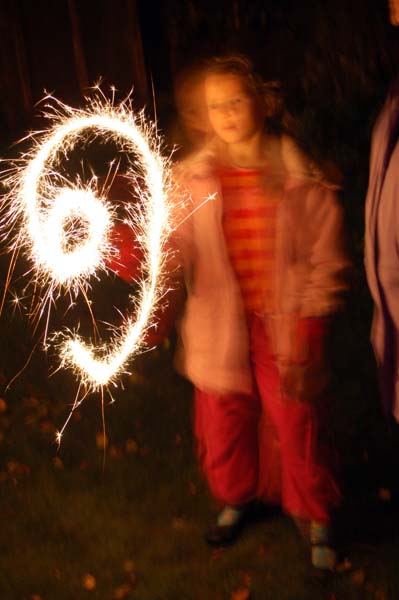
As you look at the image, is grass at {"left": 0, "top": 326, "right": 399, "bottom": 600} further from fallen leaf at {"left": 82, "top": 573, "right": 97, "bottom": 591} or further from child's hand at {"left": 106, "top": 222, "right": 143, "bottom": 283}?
child's hand at {"left": 106, "top": 222, "right": 143, "bottom": 283}

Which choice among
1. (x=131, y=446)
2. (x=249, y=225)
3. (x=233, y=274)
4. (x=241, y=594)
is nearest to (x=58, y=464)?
(x=131, y=446)

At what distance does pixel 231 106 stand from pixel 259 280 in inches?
28.4

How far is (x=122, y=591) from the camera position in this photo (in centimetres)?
383

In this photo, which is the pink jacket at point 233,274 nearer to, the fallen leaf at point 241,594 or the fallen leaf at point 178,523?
the fallen leaf at point 241,594

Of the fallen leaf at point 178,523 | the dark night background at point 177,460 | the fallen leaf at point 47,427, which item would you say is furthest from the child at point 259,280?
the fallen leaf at point 47,427

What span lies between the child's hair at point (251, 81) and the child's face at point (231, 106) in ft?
0.08

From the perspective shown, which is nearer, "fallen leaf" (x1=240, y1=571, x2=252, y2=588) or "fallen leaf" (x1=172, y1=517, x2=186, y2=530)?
"fallen leaf" (x1=240, y1=571, x2=252, y2=588)

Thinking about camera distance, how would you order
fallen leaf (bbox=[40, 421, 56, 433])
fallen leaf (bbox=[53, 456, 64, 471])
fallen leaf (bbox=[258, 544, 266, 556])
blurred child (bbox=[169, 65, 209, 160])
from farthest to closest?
fallen leaf (bbox=[40, 421, 56, 433])
fallen leaf (bbox=[53, 456, 64, 471])
fallen leaf (bbox=[258, 544, 266, 556])
blurred child (bbox=[169, 65, 209, 160])

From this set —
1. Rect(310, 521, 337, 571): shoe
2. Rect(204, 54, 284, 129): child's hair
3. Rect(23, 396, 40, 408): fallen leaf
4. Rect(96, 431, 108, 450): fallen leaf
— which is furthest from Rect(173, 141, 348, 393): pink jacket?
Rect(23, 396, 40, 408): fallen leaf

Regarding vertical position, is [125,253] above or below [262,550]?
above

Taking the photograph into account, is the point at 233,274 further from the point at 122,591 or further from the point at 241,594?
the point at 122,591

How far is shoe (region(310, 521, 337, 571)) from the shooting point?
12.4 ft

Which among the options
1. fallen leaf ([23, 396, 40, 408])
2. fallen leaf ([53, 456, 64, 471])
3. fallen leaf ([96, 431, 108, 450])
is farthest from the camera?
fallen leaf ([23, 396, 40, 408])

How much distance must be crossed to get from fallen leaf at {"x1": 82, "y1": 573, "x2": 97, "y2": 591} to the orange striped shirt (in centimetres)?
163
